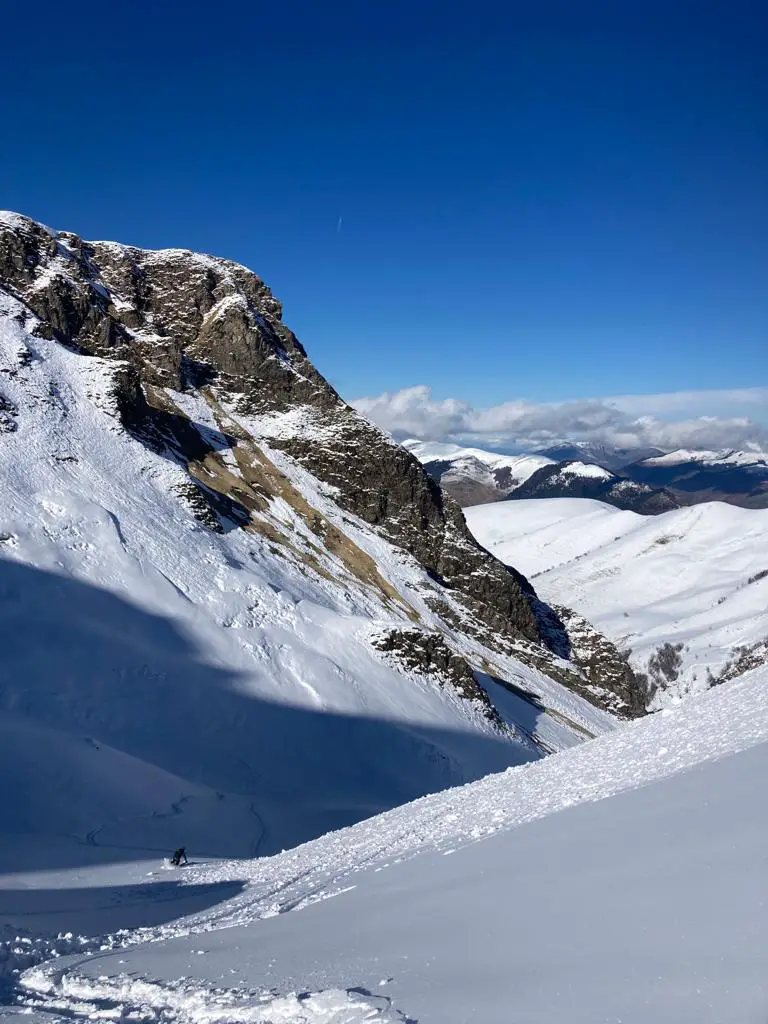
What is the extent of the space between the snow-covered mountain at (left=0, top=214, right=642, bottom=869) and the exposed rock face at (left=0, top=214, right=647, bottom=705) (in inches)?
18.4

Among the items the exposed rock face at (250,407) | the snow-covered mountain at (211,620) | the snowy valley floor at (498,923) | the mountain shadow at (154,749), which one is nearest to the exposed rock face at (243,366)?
the exposed rock face at (250,407)

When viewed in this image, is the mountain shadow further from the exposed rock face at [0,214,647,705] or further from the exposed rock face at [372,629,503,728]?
the exposed rock face at [0,214,647,705]

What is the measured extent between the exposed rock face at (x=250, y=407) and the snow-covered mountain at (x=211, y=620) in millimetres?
466

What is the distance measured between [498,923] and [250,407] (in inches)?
3790

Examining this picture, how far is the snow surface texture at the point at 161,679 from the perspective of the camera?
27.9 meters

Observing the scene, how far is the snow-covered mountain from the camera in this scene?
99.3ft

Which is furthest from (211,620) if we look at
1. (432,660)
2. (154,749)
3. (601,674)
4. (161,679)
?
(601,674)

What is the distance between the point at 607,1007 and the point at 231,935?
8.65 m

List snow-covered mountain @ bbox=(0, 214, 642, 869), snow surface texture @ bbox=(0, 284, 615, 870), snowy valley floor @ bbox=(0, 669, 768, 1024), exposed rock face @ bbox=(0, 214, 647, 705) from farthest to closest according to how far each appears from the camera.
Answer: exposed rock face @ bbox=(0, 214, 647, 705) → snow-covered mountain @ bbox=(0, 214, 642, 869) → snow surface texture @ bbox=(0, 284, 615, 870) → snowy valley floor @ bbox=(0, 669, 768, 1024)

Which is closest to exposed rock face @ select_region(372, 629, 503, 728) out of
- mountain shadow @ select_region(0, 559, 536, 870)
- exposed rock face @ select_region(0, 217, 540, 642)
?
mountain shadow @ select_region(0, 559, 536, 870)

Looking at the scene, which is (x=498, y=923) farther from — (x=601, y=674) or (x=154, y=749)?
(x=601, y=674)

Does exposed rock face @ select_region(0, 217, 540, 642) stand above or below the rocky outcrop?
above

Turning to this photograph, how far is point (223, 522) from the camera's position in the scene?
2335 inches

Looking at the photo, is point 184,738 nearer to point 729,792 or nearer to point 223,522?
point 223,522
